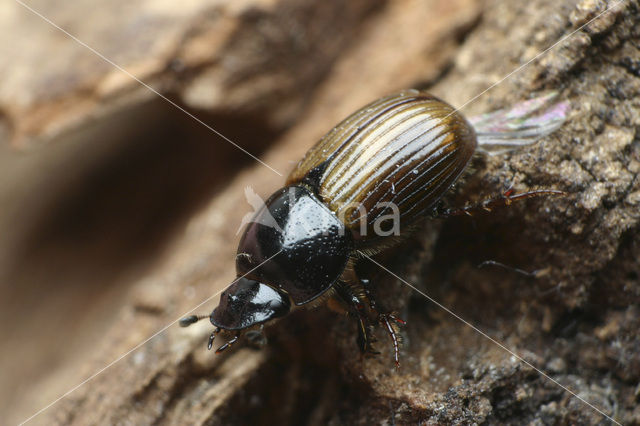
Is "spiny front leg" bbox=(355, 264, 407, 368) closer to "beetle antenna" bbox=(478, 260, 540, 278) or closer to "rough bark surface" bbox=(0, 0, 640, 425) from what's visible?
"rough bark surface" bbox=(0, 0, 640, 425)

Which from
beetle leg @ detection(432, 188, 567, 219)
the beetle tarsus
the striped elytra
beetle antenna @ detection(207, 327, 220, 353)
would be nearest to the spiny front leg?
the beetle tarsus

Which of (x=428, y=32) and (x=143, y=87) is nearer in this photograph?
(x=143, y=87)

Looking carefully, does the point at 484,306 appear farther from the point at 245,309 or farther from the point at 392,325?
the point at 245,309

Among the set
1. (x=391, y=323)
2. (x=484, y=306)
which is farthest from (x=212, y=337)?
(x=484, y=306)

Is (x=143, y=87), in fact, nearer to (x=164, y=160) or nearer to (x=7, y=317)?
(x=164, y=160)

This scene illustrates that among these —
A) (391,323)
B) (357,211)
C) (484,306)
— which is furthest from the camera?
(484,306)

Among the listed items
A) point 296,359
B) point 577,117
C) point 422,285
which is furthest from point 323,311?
point 577,117
